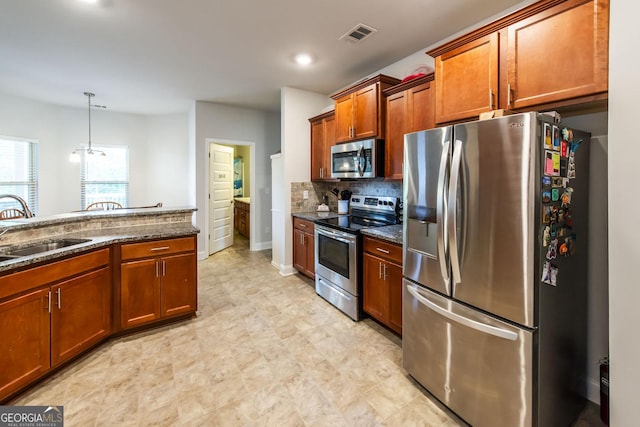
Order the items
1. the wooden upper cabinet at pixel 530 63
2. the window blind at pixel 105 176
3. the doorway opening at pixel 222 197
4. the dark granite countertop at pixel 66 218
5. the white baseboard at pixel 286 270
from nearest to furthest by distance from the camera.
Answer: the wooden upper cabinet at pixel 530 63
the dark granite countertop at pixel 66 218
the white baseboard at pixel 286 270
the doorway opening at pixel 222 197
the window blind at pixel 105 176

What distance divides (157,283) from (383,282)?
2.08 m

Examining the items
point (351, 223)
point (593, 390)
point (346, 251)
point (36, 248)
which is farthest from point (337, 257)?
point (36, 248)

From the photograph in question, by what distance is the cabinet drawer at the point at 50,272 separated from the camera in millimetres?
1740

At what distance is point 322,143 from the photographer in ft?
13.9

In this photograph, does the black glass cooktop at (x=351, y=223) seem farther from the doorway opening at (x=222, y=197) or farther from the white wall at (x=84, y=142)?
the white wall at (x=84, y=142)

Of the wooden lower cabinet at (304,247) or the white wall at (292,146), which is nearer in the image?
the wooden lower cabinet at (304,247)

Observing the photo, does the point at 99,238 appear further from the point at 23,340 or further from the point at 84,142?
the point at 84,142

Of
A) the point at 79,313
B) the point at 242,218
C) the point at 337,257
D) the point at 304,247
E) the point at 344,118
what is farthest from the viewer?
the point at 242,218

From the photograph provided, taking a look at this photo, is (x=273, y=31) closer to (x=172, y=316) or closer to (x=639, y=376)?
(x=172, y=316)

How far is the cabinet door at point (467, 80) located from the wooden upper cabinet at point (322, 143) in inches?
74.2

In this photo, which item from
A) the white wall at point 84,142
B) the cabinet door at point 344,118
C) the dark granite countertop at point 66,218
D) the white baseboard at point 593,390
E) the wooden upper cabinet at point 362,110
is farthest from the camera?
the white wall at point 84,142

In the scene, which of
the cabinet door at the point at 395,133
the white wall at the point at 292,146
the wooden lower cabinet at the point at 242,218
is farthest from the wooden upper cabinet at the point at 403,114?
the wooden lower cabinet at the point at 242,218

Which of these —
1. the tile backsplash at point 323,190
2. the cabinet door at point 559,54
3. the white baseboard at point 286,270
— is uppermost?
the cabinet door at point 559,54

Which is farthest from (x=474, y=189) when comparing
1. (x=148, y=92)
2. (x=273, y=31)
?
(x=148, y=92)
